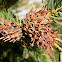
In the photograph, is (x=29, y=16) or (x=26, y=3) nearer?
(x=29, y=16)

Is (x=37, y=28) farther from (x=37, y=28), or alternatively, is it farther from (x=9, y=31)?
(x=9, y=31)

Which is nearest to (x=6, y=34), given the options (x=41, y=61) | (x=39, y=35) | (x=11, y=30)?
(x=11, y=30)

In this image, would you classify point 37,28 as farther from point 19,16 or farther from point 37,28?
point 19,16

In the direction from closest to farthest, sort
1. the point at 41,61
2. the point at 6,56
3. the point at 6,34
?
the point at 6,34, the point at 41,61, the point at 6,56

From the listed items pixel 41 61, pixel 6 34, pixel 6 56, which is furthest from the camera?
pixel 6 56

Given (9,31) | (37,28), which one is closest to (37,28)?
(37,28)

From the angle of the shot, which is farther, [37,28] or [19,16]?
[19,16]

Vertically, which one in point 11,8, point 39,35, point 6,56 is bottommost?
point 6,56

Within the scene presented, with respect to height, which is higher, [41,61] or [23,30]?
[23,30]

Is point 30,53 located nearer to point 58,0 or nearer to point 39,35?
point 39,35

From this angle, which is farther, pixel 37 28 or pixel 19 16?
pixel 19 16

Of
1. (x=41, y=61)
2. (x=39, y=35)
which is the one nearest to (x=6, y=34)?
(x=39, y=35)
